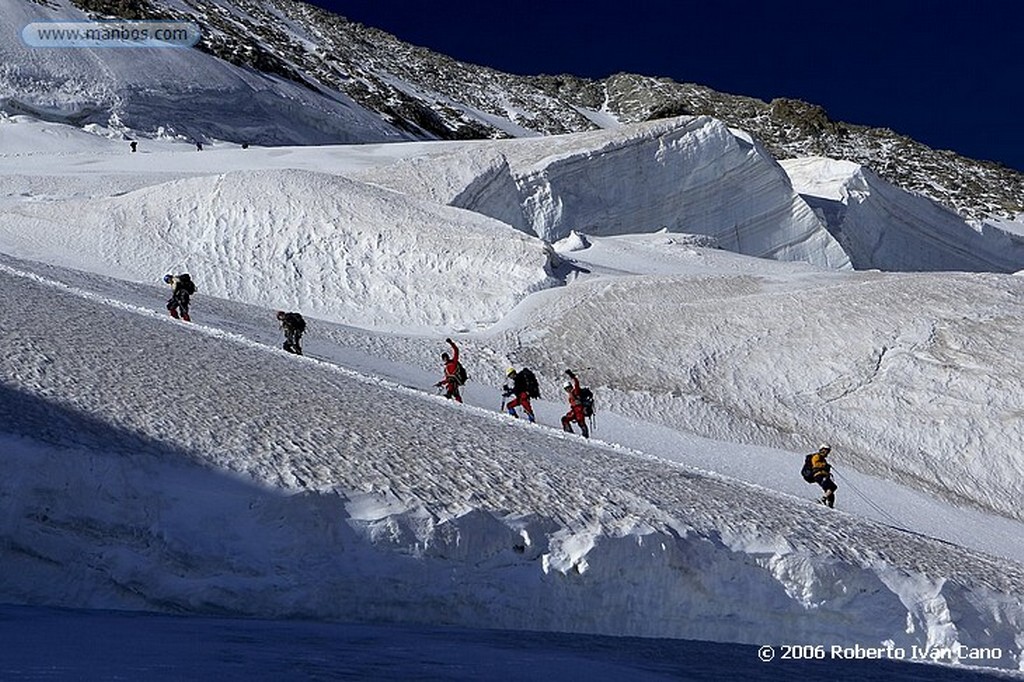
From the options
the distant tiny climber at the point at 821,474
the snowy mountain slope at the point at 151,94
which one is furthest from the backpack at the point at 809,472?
the snowy mountain slope at the point at 151,94

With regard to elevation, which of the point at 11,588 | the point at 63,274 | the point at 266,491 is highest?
the point at 266,491

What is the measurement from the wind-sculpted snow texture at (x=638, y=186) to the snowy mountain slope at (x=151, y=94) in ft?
93.5

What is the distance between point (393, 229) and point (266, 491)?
20.8 meters

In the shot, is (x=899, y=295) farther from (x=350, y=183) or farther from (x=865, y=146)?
(x=865, y=146)

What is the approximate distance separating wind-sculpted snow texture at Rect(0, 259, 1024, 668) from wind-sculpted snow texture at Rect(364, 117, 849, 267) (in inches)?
948

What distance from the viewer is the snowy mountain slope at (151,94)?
2410 inches

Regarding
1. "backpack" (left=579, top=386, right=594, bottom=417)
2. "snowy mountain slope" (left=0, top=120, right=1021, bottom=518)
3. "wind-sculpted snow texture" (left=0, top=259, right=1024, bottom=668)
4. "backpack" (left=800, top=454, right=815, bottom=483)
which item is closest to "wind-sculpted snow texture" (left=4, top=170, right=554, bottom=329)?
"snowy mountain slope" (left=0, top=120, right=1021, bottom=518)

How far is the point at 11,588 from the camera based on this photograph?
25.5 feet

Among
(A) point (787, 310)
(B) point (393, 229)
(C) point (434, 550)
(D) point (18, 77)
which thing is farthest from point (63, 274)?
(D) point (18, 77)

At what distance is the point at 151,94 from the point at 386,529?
2394 inches

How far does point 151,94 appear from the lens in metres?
64.6

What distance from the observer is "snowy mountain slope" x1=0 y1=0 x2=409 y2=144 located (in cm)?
6122

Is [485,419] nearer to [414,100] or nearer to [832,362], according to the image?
[832,362]

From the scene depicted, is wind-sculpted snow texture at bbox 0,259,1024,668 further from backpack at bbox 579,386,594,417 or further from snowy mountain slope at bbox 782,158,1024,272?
snowy mountain slope at bbox 782,158,1024,272
